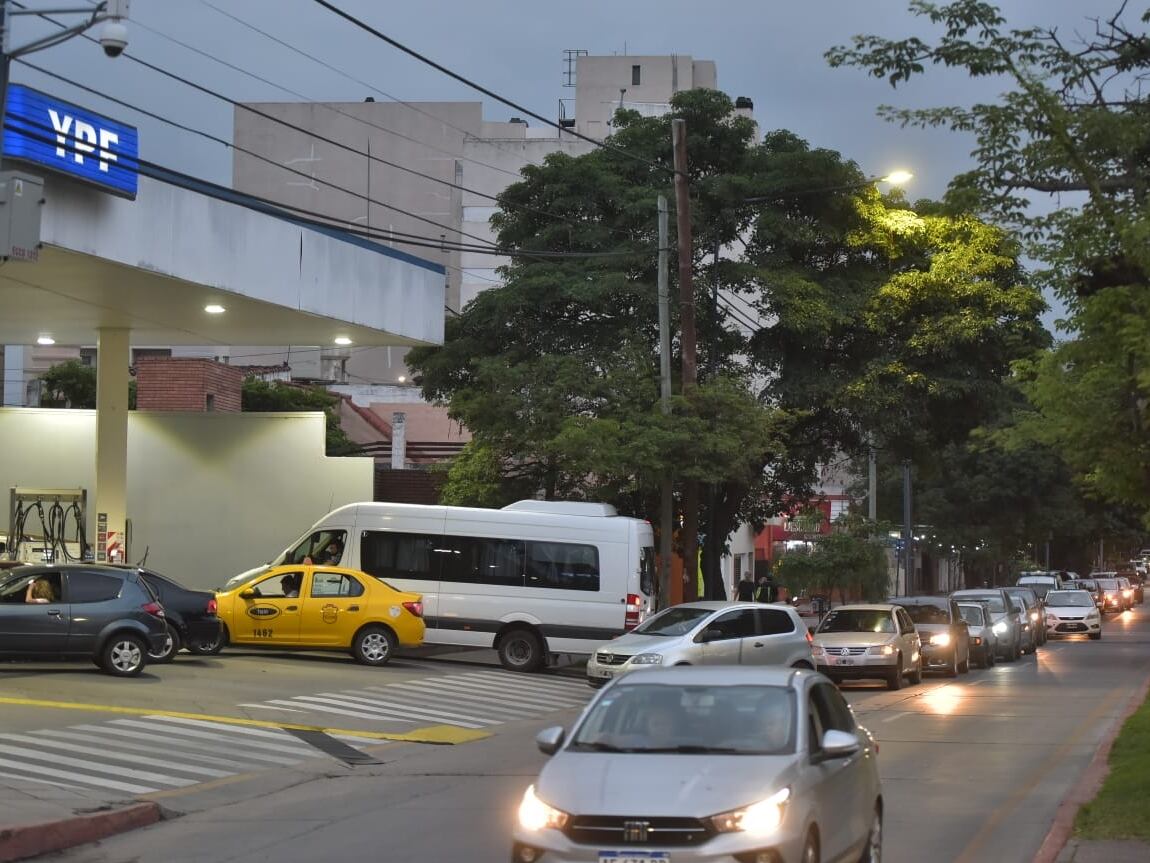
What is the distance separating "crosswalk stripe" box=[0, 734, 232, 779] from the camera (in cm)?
1553

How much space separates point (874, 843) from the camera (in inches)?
386

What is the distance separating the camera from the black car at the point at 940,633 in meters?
31.9

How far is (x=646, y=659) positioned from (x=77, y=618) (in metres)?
7.99

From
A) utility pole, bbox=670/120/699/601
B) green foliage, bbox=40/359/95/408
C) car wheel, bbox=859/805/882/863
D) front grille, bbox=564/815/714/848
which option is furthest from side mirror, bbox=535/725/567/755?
green foliage, bbox=40/359/95/408

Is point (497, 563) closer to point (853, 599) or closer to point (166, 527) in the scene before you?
point (166, 527)

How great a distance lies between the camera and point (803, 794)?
322 inches

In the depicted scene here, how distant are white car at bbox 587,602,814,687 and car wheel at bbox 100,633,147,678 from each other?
6.51 m

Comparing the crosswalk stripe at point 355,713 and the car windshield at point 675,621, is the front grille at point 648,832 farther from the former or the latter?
the car windshield at point 675,621

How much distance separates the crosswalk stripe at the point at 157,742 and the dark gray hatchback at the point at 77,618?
470 centimetres

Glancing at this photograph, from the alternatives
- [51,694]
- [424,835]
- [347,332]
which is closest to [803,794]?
[424,835]

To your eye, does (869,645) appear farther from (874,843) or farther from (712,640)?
(874,843)

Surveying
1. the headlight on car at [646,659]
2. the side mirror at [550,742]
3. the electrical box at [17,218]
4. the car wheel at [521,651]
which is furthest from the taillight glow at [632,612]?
the side mirror at [550,742]

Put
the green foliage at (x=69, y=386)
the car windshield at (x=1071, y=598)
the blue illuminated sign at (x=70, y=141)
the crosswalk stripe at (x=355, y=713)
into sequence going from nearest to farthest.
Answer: the crosswalk stripe at (x=355, y=713), the blue illuminated sign at (x=70, y=141), the car windshield at (x=1071, y=598), the green foliage at (x=69, y=386)

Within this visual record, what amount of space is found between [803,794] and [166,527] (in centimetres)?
2985
